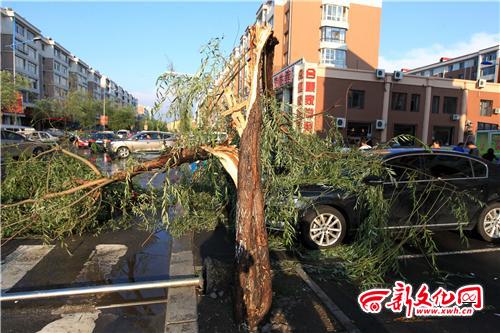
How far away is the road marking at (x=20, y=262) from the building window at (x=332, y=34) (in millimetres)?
51031

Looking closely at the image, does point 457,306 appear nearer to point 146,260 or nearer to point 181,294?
point 181,294

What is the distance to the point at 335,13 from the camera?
50938mm

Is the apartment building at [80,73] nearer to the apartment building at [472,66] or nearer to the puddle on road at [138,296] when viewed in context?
the apartment building at [472,66]

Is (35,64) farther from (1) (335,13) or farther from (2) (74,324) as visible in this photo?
(2) (74,324)

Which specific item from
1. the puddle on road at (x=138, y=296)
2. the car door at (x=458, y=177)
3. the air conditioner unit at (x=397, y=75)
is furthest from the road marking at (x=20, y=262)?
the air conditioner unit at (x=397, y=75)

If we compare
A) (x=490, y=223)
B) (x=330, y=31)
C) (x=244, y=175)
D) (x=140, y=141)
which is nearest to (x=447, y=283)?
(x=490, y=223)

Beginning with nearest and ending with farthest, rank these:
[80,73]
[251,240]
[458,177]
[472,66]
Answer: [251,240], [458,177], [472,66], [80,73]

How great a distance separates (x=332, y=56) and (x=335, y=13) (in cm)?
600

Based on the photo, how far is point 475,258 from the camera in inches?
205

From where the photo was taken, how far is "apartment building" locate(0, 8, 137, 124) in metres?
58.1

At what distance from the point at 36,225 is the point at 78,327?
9.33 ft

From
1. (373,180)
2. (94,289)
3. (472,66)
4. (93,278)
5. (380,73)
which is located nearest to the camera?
(94,289)

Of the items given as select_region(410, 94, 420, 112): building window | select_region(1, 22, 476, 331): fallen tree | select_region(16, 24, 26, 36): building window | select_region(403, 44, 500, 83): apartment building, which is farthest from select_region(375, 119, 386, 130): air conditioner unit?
select_region(16, 24, 26, 36): building window

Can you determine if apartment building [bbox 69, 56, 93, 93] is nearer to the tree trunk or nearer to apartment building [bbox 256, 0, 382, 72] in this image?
apartment building [bbox 256, 0, 382, 72]
